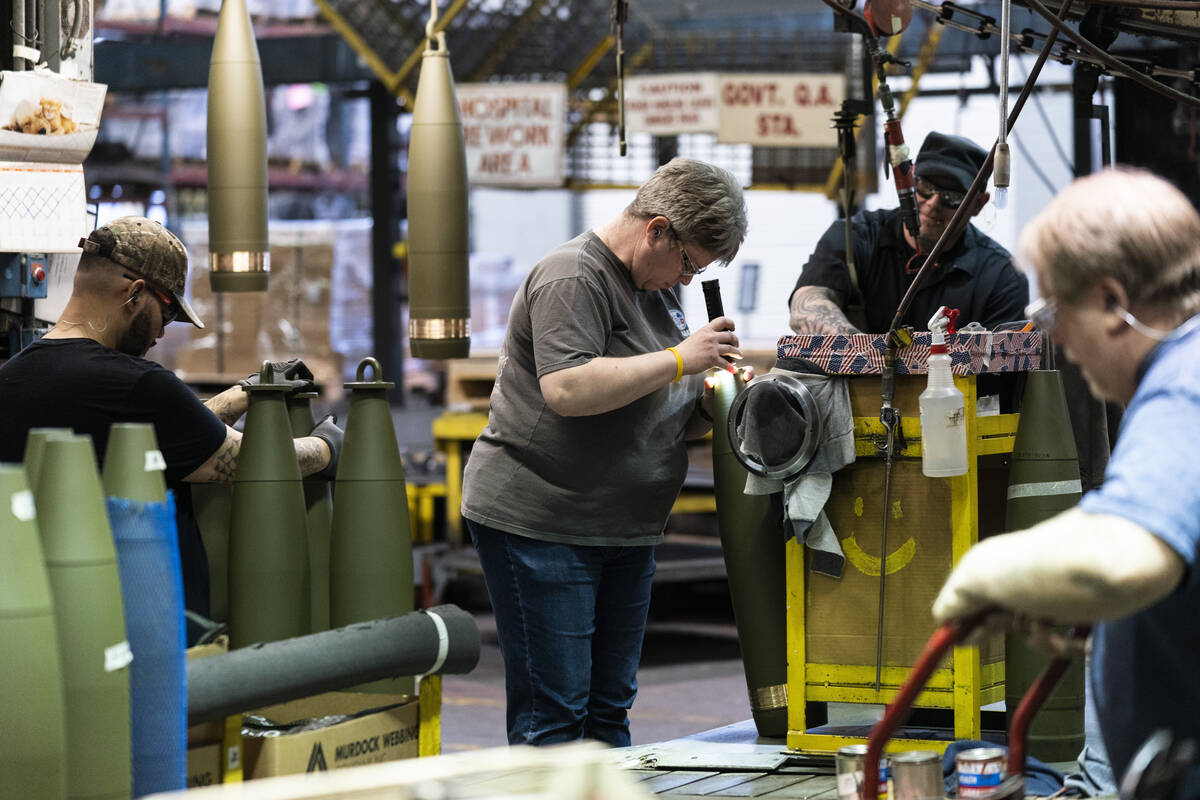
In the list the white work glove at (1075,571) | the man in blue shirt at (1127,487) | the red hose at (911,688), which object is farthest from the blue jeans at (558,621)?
the white work glove at (1075,571)

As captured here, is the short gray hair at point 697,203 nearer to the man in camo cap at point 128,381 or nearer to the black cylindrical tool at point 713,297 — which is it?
the black cylindrical tool at point 713,297

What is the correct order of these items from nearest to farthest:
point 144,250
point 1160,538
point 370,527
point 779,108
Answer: point 1160,538, point 370,527, point 144,250, point 779,108

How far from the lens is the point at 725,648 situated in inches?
258

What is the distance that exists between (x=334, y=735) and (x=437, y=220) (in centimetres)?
119

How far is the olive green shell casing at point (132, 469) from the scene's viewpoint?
1.87 m

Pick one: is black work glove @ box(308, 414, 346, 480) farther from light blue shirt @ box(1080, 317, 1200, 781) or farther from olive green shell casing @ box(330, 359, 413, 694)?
light blue shirt @ box(1080, 317, 1200, 781)

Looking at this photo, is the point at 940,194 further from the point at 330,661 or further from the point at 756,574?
the point at 330,661

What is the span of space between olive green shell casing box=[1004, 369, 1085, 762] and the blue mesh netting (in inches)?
64.4

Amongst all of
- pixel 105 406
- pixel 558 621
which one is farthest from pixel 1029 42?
pixel 105 406

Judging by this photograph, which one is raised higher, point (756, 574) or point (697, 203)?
point (697, 203)

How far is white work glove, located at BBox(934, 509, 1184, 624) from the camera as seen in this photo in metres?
1.37

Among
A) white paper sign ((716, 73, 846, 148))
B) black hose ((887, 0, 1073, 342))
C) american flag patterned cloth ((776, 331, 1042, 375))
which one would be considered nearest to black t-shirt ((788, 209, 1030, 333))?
american flag patterned cloth ((776, 331, 1042, 375))

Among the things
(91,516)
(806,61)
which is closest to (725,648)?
(806,61)

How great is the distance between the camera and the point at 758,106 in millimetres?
6371
